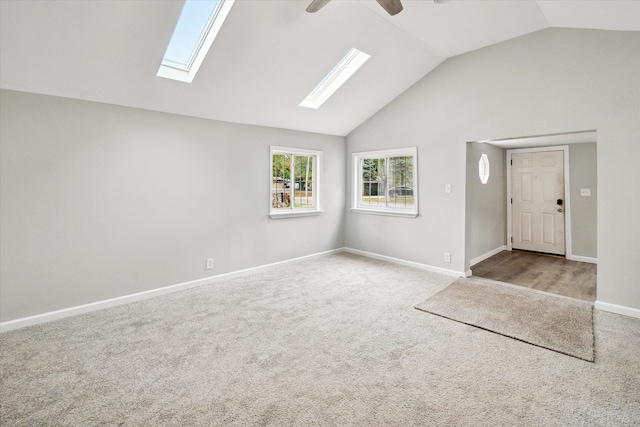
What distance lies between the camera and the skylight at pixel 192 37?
2715 mm

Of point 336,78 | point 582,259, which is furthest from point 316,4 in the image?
point 582,259

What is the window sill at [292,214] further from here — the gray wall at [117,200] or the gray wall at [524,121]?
the gray wall at [524,121]

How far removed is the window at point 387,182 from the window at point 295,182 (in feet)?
2.60

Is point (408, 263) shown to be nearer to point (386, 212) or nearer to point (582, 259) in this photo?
point (386, 212)

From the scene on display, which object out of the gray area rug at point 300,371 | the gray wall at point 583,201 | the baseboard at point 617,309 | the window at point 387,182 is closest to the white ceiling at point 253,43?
the window at point 387,182

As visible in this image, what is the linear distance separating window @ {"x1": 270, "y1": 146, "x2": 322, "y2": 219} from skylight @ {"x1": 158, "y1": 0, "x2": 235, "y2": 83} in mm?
1659

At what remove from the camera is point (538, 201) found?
5.63 meters

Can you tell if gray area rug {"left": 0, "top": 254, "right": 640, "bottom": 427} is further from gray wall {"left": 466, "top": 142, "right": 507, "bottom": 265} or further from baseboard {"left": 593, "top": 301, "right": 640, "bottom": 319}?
gray wall {"left": 466, "top": 142, "right": 507, "bottom": 265}

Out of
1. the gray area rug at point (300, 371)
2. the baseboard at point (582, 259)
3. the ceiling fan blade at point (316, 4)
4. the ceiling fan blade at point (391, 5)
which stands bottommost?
the gray area rug at point (300, 371)

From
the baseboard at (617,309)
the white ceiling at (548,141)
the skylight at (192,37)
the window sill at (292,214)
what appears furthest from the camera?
the window sill at (292,214)

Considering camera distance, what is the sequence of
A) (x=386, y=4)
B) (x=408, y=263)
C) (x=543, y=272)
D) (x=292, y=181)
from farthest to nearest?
(x=292, y=181)
(x=408, y=263)
(x=543, y=272)
(x=386, y=4)

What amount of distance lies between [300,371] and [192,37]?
324cm

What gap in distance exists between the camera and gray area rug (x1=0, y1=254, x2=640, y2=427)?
1.74 meters

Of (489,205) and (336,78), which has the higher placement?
(336,78)
